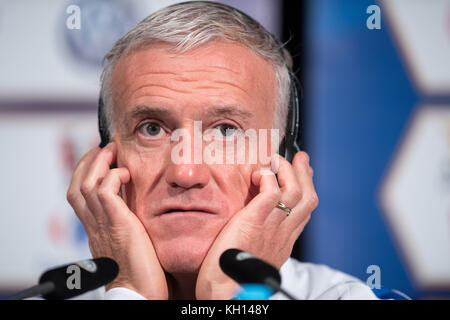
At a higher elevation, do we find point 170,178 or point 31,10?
point 31,10

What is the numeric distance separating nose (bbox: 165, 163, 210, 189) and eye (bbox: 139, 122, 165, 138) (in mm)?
145

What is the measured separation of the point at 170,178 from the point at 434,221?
55.8 inches

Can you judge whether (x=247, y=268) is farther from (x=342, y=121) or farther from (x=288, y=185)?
→ (x=342, y=121)

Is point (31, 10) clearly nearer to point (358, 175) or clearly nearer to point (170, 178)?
point (170, 178)

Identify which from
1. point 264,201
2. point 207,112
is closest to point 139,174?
point 207,112

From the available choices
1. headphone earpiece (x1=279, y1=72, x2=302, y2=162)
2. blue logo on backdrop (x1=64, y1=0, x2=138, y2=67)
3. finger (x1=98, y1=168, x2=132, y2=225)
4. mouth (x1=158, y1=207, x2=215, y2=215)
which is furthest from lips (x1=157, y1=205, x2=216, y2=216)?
blue logo on backdrop (x1=64, y1=0, x2=138, y2=67)

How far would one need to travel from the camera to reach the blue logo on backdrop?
2.07 metres

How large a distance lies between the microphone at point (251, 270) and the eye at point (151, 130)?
491mm

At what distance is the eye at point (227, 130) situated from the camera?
139 cm

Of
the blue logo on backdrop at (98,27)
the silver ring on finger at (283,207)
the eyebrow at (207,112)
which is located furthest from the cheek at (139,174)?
the blue logo on backdrop at (98,27)

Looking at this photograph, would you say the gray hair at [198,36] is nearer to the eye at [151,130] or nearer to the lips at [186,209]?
the eye at [151,130]

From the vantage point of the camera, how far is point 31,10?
2102 millimetres
